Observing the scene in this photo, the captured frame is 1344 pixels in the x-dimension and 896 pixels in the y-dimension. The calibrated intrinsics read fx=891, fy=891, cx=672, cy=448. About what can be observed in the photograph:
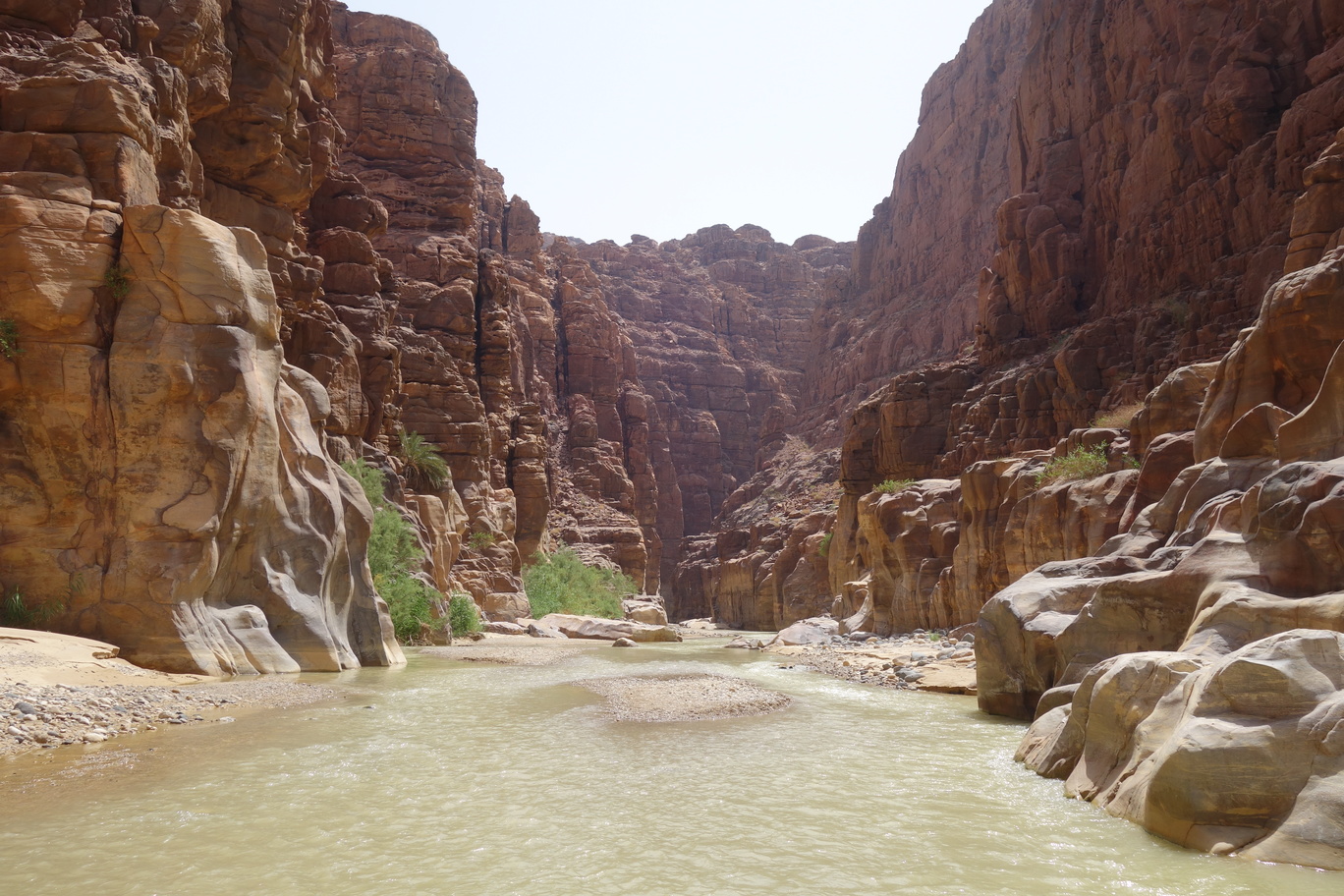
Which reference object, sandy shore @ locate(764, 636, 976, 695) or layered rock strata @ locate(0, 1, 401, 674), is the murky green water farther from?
layered rock strata @ locate(0, 1, 401, 674)

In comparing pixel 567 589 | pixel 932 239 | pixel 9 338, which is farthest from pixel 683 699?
pixel 932 239

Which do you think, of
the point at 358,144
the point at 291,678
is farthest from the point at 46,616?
the point at 358,144

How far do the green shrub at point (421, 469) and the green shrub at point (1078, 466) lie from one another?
99.3 feet

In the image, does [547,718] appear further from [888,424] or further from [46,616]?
[888,424]

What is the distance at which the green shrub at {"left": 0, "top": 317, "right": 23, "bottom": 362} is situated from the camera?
15.0 m

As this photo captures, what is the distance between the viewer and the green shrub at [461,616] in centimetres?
3612

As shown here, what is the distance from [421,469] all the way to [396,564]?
15.5m

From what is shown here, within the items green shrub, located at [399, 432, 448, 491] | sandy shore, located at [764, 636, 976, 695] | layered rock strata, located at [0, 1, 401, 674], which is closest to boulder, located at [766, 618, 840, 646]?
sandy shore, located at [764, 636, 976, 695]

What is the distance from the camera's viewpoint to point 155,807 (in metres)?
7.11

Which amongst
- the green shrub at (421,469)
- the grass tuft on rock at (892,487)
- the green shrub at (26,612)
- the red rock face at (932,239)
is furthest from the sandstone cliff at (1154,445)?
the red rock face at (932,239)

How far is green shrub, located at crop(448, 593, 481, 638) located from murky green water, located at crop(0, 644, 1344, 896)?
24958 millimetres

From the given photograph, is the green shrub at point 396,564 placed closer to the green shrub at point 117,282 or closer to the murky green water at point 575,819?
the green shrub at point 117,282

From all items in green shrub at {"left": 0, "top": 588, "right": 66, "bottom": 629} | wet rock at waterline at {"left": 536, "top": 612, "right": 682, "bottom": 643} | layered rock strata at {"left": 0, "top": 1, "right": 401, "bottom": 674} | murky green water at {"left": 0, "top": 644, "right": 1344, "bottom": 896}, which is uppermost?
layered rock strata at {"left": 0, "top": 1, "right": 401, "bottom": 674}

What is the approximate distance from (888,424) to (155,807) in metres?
51.6
